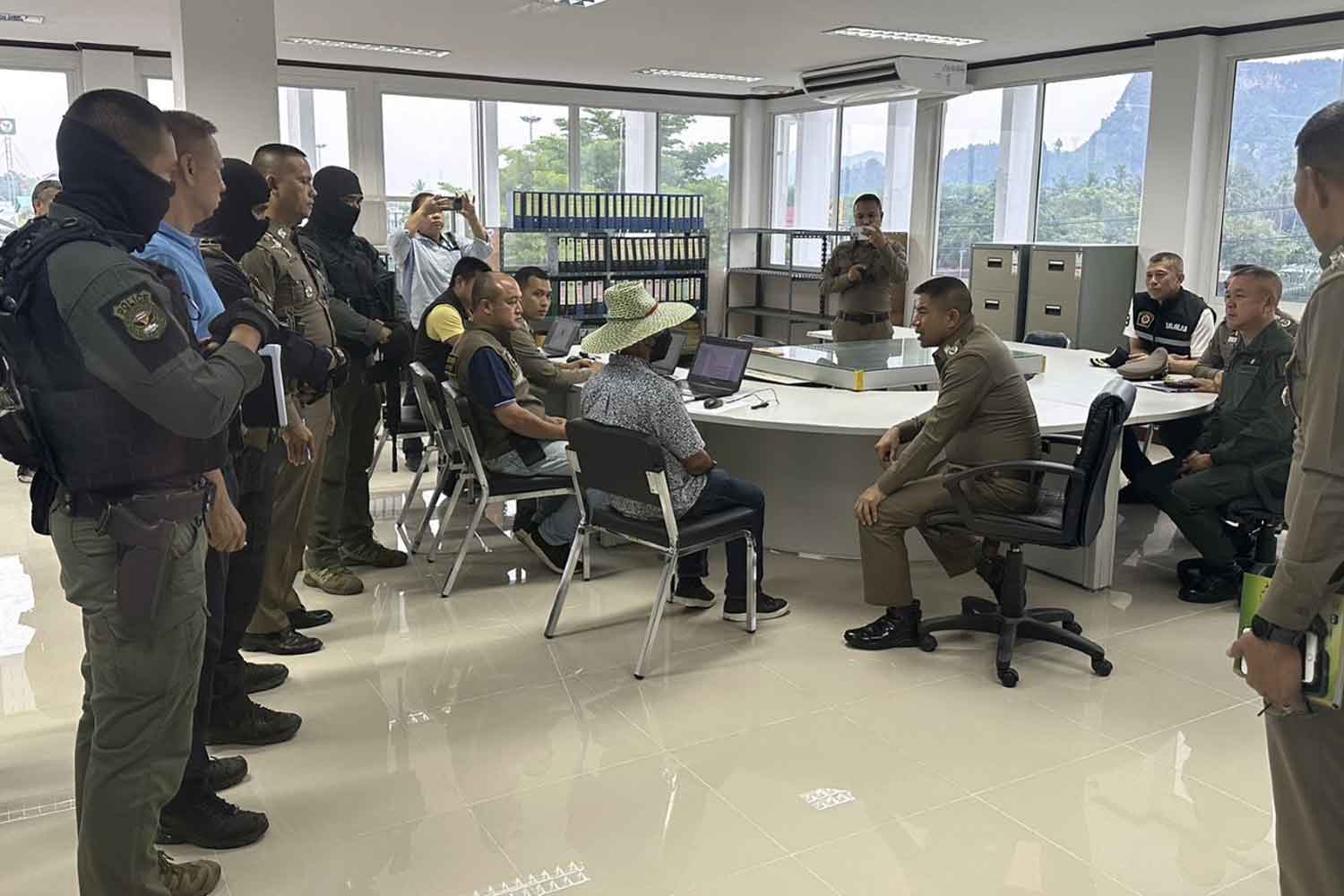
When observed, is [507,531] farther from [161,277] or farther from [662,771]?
[161,277]

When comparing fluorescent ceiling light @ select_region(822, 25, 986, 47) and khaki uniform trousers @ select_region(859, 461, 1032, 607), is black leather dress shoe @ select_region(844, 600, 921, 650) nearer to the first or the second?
khaki uniform trousers @ select_region(859, 461, 1032, 607)

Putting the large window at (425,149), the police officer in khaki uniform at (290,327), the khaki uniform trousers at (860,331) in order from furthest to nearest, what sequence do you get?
1. the large window at (425,149)
2. the khaki uniform trousers at (860,331)
3. the police officer in khaki uniform at (290,327)

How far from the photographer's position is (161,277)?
6.12ft

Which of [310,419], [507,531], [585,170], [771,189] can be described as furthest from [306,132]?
[310,419]

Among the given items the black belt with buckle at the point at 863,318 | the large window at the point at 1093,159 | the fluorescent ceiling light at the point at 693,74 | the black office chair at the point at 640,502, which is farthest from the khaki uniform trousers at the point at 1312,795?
the fluorescent ceiling light at the point at 693,74

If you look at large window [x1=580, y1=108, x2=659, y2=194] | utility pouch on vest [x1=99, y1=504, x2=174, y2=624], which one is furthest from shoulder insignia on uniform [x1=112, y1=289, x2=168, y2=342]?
large window [x1=580, y1=108, x2=659, y2=194]

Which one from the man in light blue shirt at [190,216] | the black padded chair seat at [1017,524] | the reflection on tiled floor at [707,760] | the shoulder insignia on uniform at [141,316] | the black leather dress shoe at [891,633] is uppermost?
the man in light blue shirt at [190,216]

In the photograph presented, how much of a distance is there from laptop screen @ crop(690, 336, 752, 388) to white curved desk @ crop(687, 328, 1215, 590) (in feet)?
0.41

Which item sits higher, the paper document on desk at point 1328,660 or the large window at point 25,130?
the large window at point 25,130

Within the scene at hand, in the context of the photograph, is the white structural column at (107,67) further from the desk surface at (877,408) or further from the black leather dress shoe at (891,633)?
the black leather dress shoe at (891,633)

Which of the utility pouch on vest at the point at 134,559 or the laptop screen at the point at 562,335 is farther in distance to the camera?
the laptop screen at the point at 562,335

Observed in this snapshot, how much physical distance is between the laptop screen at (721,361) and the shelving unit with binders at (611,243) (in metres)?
4.46

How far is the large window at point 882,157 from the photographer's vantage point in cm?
963

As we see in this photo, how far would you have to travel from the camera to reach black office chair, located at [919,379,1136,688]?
3172 mm
